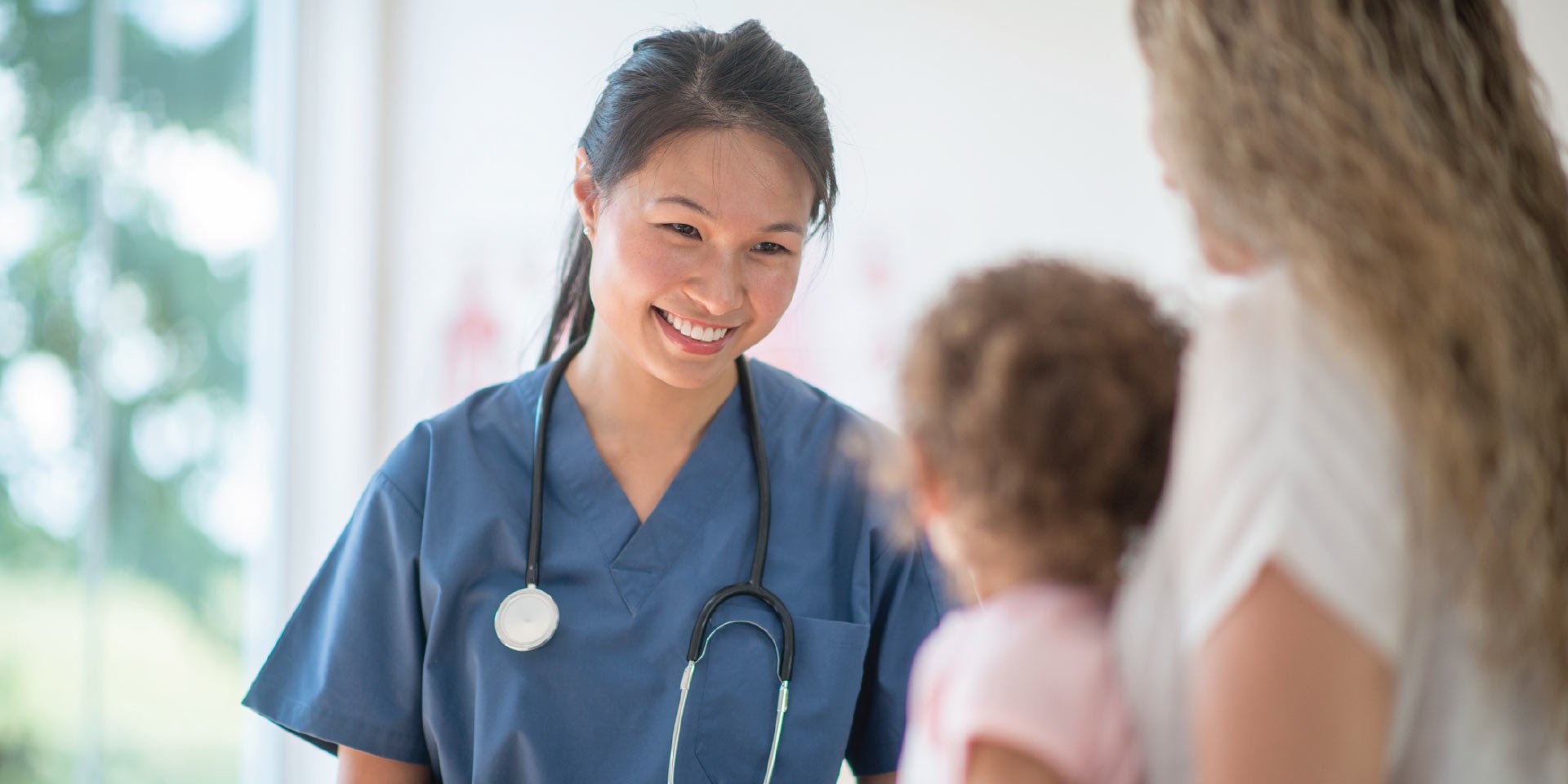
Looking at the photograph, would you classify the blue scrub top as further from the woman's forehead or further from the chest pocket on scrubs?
the woman's forehead

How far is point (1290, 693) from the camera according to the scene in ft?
2.15

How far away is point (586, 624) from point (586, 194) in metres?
0.55

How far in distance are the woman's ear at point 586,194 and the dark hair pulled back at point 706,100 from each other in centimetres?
1

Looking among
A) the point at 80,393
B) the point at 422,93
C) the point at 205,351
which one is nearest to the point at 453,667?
the point at 80,393

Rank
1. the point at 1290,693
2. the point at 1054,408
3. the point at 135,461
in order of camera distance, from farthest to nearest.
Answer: the point at 135,461
the point at 1054,408
the point at 1290,693

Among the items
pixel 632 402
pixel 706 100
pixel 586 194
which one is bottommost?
pixel 632 402

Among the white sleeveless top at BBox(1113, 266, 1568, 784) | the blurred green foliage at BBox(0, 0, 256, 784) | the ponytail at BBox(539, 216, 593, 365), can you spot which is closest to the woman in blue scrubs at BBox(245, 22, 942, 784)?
the ponytail at BBox(539, 216, 593, 365)

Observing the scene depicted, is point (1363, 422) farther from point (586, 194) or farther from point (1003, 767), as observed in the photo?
point (586, 194)

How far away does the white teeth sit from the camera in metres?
1.50

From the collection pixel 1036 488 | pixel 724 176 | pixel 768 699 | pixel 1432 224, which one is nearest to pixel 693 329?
pixel 724 176

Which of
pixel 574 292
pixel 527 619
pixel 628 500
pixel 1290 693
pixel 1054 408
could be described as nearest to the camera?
pixel 1290 693

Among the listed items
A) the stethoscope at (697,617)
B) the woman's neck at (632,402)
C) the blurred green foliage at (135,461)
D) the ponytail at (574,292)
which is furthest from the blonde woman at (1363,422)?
the blurred green foliage at (135,461)

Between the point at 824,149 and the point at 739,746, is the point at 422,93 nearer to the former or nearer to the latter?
the point at 824,149

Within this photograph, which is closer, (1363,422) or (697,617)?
(1363,422)
